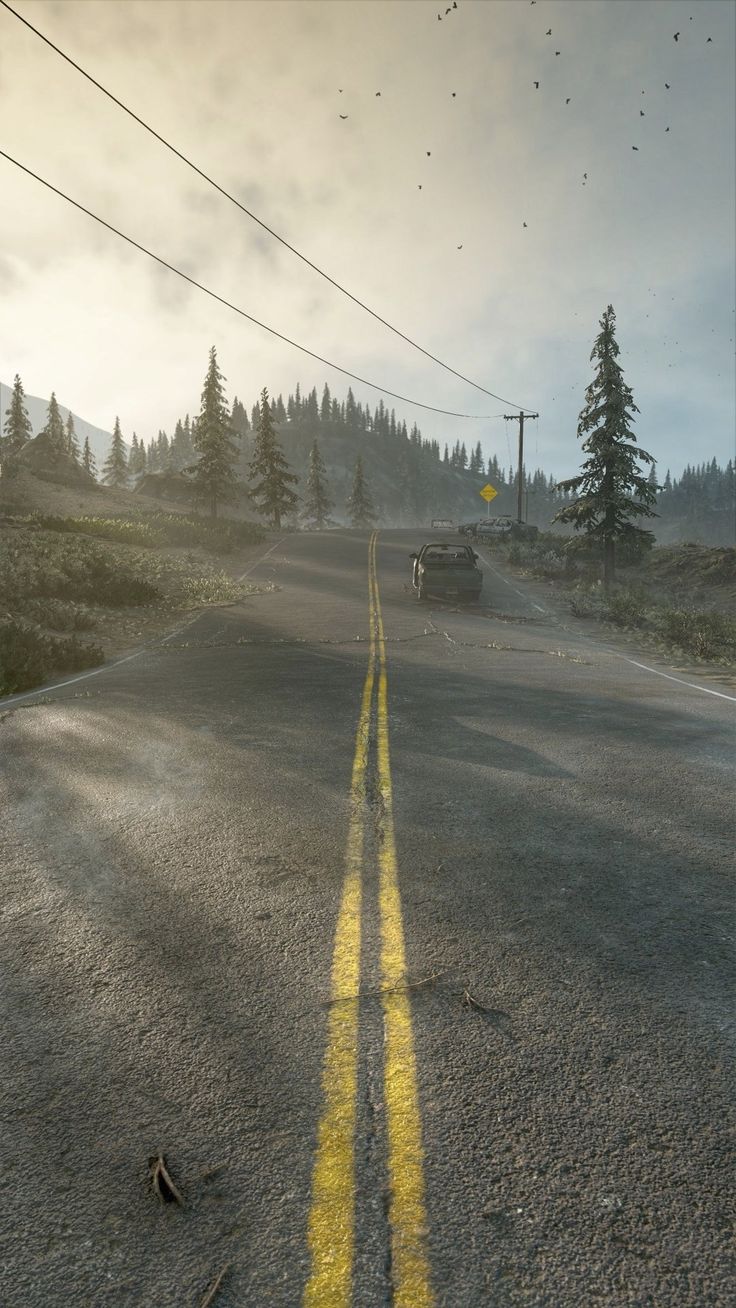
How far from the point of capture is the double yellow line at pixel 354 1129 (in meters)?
1.83

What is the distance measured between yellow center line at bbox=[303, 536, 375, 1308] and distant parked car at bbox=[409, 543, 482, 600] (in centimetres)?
1785

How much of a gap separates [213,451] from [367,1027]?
5500 cm

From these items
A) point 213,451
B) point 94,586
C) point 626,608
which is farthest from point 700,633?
point 213,451

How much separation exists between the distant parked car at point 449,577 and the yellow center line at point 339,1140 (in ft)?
58.6

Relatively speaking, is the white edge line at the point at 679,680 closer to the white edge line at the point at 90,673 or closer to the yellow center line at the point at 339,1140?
Result: the yellow center line at the point at 339,1140

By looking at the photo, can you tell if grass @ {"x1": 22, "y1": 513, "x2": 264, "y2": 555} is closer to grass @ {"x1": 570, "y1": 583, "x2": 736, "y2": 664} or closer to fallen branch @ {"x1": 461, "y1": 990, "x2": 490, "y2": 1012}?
grass @ {"x1": 570, "y1": 583, "x2": 736, "y2": 664}

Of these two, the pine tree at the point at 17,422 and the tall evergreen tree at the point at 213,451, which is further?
the pine tree at the point at 17,422

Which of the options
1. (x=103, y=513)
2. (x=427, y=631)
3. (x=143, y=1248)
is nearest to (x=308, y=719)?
(x=143, y=1248)

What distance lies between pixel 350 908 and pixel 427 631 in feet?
41.7

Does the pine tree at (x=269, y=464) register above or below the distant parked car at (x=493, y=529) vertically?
above

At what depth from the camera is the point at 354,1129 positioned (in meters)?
2.30

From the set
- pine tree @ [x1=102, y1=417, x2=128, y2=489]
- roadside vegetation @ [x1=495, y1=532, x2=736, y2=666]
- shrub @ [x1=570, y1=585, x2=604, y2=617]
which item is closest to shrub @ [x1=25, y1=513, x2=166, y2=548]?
roadside vegetation @ [x1=495, y1=532, x2=736, y2=666]

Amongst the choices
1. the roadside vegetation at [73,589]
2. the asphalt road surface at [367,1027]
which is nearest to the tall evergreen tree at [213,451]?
the roadside vegetation at [73,589]

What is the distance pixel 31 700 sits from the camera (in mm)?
9438
